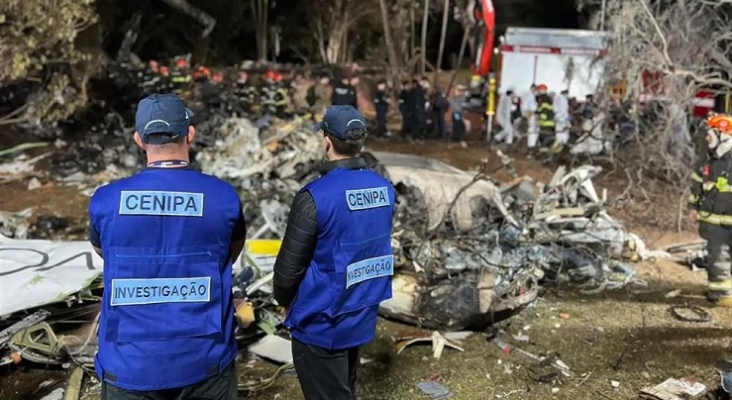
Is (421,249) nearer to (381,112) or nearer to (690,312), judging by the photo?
(690,312)

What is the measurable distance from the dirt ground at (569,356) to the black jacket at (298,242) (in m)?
1.51

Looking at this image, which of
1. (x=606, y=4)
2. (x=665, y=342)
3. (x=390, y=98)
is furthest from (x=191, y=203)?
(x=390, y=98)

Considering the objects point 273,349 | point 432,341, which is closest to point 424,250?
point 432,341

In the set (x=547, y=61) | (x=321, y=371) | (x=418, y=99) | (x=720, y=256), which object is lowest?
(x=720, y=256)

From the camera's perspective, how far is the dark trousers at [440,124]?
13.9 m

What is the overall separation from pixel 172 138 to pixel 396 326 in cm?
330

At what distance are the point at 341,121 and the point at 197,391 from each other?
1.15 m

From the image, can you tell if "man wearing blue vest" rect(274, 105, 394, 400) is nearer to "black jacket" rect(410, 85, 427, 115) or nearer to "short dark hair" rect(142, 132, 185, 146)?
"short dark hair" rect(142, 132, 185, 146)

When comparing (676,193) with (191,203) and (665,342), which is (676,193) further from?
(191,203)

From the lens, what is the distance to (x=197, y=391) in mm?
2094

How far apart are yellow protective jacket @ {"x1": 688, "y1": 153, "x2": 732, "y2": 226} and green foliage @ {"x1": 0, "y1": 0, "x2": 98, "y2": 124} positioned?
307 inches

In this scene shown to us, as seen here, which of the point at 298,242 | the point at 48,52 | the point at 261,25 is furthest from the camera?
the point at 261,25

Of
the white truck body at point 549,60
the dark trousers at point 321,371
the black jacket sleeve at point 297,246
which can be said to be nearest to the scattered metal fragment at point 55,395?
the dark trousers at point 321,371

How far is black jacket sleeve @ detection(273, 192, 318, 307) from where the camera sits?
243 centimetres
